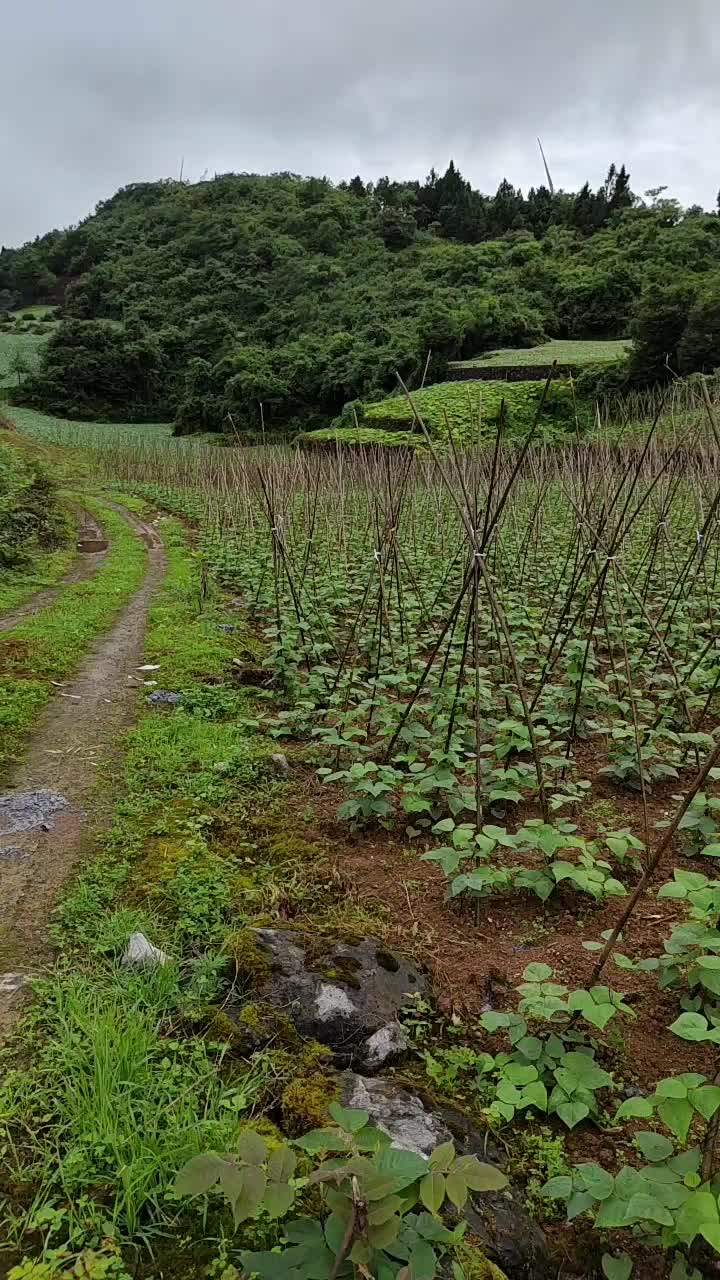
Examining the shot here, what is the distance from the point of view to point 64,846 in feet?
8.98

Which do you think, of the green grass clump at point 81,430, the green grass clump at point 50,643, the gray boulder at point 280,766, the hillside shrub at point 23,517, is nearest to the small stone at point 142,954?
the gray boulder at point 280,766

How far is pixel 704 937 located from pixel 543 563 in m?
6.04

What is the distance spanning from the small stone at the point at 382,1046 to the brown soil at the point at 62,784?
940 millimetres

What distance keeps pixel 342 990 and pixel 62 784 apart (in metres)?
1.89

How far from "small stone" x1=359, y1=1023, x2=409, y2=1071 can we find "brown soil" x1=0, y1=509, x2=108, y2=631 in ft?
16.9

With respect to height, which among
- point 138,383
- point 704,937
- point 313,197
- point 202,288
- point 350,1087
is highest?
point 313,197

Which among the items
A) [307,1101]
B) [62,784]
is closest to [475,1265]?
[307,1101]

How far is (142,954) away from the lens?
2.04 metres

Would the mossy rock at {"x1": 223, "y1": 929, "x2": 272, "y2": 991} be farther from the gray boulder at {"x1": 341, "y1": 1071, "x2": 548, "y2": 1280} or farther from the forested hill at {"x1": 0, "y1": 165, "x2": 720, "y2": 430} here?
the forested hill at {"x1": 0, "y1": 165, "x2": 720, "y2": 430}

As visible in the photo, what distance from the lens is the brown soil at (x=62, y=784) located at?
2.17 metres

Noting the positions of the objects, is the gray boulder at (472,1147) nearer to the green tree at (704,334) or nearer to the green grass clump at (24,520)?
the green grass clump at (24,520)

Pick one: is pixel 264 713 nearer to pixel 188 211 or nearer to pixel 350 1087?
pixel 350 1087

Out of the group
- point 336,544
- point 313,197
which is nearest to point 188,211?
point 313,197

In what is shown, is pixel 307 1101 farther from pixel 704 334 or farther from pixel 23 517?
pixel 704 334
